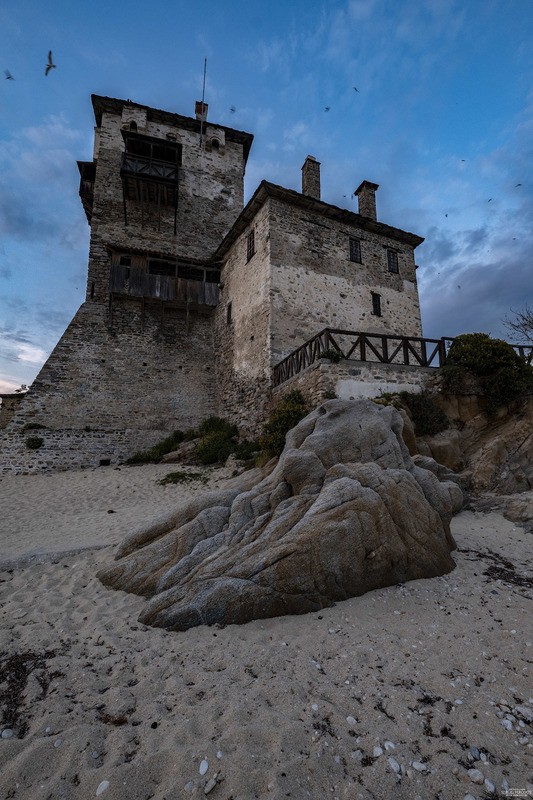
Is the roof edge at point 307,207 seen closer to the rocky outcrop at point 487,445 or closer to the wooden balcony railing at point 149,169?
the wooden balcony railing at point 149,169

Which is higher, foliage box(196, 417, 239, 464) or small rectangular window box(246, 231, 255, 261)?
small rectangular window box(246, 231, 255, 261)

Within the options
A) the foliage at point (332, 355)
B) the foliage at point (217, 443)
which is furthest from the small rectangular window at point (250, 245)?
the foliage at point (332, 355)

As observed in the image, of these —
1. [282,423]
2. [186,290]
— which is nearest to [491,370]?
[282,423]

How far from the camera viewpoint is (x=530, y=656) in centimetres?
409

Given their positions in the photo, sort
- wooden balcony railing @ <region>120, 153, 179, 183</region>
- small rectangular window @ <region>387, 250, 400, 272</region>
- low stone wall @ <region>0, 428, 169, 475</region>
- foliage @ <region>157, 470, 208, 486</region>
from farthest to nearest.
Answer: wooden balcony railing @ <region>120, 153, 179, 183</region> → small rectangular window @ <region>387, 250, 400, 272</region> → low stone wall @ <region>0, 428, 169, 475</region> → foliage @ <region>157, 470, 208, 486</region>

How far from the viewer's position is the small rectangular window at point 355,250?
1861 cm

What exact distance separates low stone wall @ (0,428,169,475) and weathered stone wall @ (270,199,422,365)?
Result: 8.70 m

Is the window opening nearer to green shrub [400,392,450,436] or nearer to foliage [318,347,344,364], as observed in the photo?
green shrub [400,392,450,436]

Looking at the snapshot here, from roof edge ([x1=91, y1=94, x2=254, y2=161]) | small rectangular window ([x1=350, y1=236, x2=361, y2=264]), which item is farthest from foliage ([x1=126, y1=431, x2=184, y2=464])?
roof edge ([x1=91, y1=94, x2=254, y2=161])

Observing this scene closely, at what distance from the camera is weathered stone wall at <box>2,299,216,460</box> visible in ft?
59.6

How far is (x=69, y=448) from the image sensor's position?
682 inches

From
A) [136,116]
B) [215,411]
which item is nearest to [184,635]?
[215,411]

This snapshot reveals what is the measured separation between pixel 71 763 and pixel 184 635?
6.12ft

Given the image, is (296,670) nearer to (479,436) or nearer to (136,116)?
(479,436)
